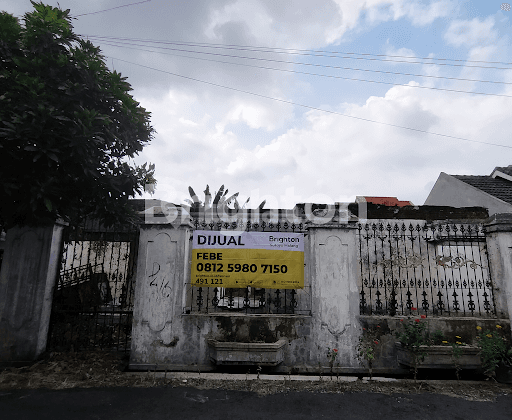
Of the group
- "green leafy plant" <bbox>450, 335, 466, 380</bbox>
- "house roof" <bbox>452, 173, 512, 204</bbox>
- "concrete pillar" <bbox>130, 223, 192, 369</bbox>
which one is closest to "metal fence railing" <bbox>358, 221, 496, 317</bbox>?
"green leafy plant" <bbox>450, 335, 466, 380</bbox>

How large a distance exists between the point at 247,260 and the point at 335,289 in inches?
72.4

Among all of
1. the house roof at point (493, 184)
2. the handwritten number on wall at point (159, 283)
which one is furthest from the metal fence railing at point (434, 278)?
the house roof at point (493, 184)

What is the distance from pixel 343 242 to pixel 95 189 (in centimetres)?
506

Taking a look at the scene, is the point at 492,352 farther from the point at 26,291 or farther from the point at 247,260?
the point at 26,291

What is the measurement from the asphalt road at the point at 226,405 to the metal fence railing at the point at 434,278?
163cm

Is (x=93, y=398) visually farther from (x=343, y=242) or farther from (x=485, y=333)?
(x=485, y=333)

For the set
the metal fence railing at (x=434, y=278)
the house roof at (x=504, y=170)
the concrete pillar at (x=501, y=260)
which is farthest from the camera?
the house roof at (x=504, y=170)

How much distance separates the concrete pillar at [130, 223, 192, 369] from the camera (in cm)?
578

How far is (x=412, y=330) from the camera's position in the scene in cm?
541

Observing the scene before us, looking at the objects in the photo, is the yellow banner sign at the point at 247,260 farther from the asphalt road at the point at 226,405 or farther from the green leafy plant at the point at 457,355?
the green leafy plant at the point at 457,355

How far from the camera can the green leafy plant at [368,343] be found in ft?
18.6

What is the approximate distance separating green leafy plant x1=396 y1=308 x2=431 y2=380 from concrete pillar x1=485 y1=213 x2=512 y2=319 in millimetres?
1690

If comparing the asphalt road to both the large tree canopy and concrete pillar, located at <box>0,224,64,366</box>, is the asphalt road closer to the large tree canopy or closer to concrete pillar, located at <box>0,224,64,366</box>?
concrete pillar, located at <box>0,224,64,366</box>

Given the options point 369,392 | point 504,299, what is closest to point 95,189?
point 369,392
